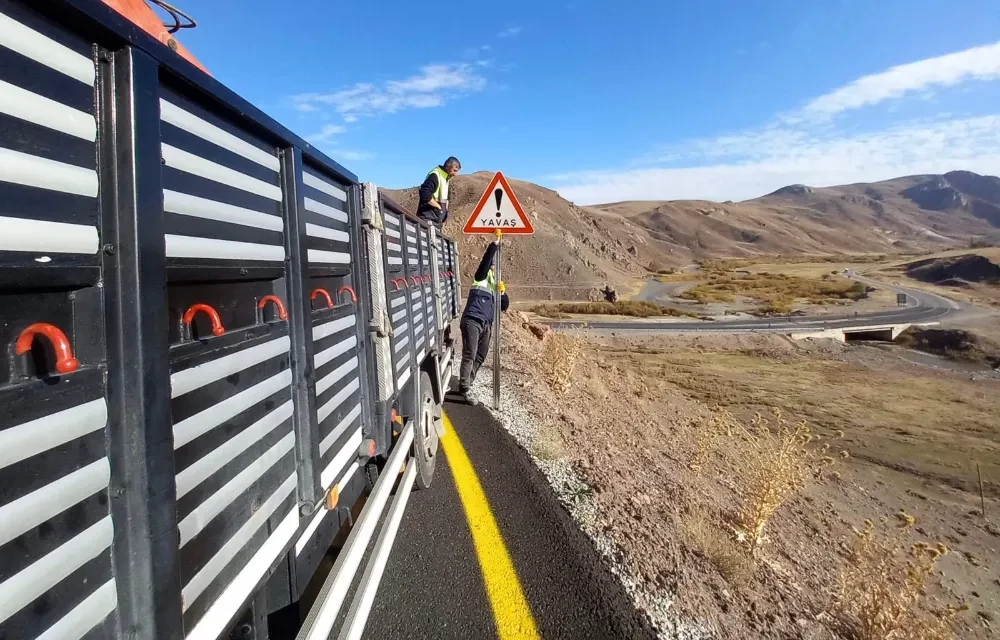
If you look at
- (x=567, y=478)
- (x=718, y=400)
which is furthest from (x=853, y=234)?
(x=567, y=478)

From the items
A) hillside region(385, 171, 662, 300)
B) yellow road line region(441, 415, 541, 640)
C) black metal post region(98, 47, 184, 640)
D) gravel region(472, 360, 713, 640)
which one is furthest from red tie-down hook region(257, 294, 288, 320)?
hillside region(385, 171, 662, 300)

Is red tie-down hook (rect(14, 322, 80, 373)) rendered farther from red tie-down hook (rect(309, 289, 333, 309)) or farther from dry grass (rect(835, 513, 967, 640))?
dry grass (rect(835, 513, 967, 640))

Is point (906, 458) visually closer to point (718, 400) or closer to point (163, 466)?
point (718, 400)

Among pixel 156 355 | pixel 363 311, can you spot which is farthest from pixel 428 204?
pixel 156 355

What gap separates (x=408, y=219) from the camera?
14.2 ft

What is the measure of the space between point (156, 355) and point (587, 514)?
3.12m

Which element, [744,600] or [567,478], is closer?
[744,600]

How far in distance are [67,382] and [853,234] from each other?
228445 mm

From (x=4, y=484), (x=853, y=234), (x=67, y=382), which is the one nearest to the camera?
(x=4, y=484)

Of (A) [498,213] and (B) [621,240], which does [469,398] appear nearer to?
(A) [498,213]

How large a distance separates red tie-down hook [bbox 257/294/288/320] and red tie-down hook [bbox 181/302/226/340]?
246 millimetres

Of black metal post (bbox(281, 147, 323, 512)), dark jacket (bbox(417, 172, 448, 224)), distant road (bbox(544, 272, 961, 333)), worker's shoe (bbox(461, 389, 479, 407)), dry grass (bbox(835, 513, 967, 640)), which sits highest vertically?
dark jacket (bbox(417, 172, 448, 224))

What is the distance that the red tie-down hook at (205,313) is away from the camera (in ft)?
4.62

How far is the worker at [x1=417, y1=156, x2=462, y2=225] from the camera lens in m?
7.09
